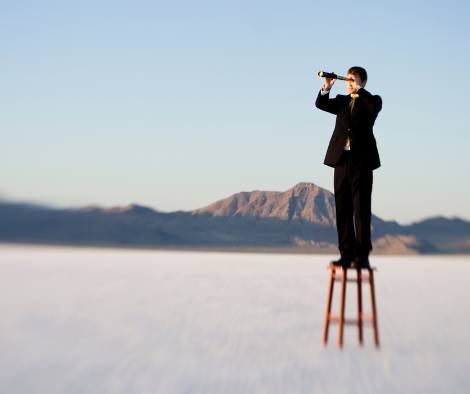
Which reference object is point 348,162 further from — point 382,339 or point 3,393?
point 3,393

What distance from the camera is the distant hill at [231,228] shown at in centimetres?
8225

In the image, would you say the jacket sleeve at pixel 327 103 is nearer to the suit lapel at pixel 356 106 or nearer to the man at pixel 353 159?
the man at pixel 353 159

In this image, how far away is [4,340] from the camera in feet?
16.2

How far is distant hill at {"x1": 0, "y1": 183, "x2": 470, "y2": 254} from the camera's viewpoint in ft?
270

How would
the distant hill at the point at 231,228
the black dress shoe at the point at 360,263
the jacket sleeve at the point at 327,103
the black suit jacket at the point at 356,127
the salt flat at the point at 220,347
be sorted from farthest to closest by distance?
the distant hill at the point at 231,228 → the jacket sleeve at the point at 327,103 → the black suit jacket at the point at 356,127 → the black dress shoe at the point at 360,263 → the salt flat at the point at 220,347

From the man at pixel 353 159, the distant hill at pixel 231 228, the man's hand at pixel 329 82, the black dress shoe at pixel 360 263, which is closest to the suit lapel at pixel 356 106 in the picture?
the man at pixel 353 159

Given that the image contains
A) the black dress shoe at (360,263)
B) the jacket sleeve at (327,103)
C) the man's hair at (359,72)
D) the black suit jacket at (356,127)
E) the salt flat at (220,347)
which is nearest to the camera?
the salt flat at (220,347)

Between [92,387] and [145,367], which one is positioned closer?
[92,387]

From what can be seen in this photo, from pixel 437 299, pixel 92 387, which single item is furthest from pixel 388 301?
pixel 92 387

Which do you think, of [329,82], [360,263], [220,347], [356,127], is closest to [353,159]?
[356,127]

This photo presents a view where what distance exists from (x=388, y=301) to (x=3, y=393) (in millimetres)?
5902

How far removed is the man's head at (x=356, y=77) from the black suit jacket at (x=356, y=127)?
0.08m

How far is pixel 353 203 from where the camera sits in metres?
4.62

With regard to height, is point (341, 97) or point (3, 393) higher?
point (341, 97)
